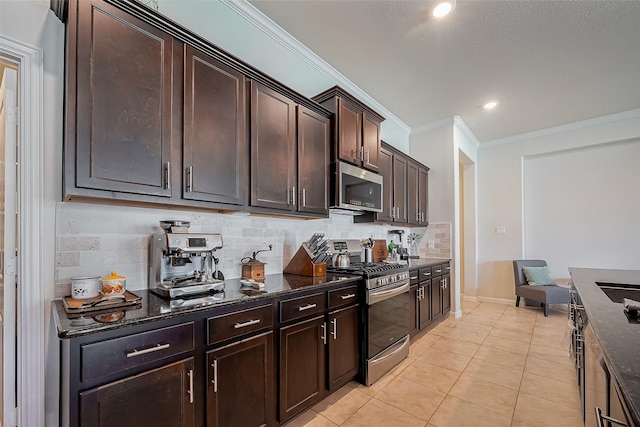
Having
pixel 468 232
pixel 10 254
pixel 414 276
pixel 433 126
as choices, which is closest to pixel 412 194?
pixel 433 126

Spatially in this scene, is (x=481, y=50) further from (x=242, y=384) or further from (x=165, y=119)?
(x=242, y=384)

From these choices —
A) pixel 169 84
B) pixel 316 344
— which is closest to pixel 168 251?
pixel 169 84

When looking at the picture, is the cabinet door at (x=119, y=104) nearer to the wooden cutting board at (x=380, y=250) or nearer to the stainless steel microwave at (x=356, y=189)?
the stainless steel microwave at (x=356, y=189)

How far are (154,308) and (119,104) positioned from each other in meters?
0.98

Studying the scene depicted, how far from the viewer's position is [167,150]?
5.01 ft

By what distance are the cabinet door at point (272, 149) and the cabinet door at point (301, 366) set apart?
0.87m

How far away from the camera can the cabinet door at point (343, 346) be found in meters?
2.07

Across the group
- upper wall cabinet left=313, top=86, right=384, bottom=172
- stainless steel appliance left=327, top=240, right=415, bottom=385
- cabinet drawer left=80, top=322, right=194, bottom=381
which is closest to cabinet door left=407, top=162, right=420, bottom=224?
upper wall cabinet left=313, top=86, right=384, bottom=172

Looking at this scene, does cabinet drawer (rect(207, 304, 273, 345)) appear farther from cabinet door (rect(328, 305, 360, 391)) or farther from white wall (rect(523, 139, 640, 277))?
white wall (rect(523, 139, 640, 277))

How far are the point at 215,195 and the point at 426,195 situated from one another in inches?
146

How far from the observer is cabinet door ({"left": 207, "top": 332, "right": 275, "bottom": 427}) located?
139 cm

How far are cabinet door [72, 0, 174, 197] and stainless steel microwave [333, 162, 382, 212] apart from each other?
58.1 inches

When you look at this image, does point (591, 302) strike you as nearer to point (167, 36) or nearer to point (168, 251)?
point (168, 251)

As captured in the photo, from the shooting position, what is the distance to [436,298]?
3.75 metres
